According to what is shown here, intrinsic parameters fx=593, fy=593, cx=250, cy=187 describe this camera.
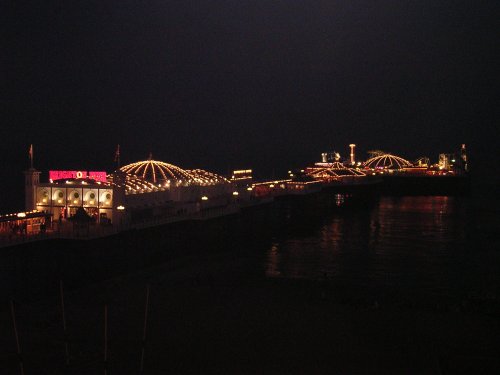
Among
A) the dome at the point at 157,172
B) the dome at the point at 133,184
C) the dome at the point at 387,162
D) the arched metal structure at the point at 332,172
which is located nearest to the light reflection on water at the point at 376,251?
the dome at the point at 157,172

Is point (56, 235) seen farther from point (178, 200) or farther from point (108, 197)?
point (178, 200)

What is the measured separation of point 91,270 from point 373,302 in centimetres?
1176

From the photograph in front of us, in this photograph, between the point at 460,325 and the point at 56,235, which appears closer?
the point at 460,325

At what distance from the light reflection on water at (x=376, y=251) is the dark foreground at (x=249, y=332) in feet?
13.8

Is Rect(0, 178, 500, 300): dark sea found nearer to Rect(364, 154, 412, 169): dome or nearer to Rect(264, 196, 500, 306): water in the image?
Rect(264, 196, 500, 306): water

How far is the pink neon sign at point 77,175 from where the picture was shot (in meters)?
32.9

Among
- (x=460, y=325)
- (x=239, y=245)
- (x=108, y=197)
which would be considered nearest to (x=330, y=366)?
(x=460, y=325)

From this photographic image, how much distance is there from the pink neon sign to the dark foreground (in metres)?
10.4

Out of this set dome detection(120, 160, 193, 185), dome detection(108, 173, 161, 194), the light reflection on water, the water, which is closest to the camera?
the water

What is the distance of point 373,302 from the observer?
21.1 meters

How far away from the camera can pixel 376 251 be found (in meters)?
34.7

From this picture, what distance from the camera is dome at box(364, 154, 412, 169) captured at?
130 meters

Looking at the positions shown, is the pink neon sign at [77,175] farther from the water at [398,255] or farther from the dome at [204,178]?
the water at [398,255]

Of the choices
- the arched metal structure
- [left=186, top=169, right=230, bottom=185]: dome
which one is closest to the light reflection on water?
[left=186, top=169, right=230, bottom=185]: dome
